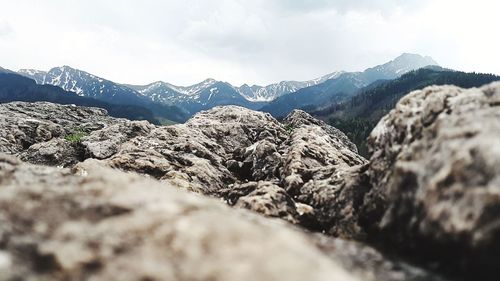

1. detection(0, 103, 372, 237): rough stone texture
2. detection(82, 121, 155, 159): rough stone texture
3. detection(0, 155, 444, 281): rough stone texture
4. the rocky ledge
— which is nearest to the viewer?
detection(0, 155, 444, 281): rough stone texture

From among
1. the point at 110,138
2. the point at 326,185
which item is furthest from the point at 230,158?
the point at 326,185

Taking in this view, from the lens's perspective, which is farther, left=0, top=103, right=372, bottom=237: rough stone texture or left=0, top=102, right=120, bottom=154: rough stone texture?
left=0, top=102, right=120, bottom=154: rough stone texture

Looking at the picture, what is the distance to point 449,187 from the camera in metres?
9.20

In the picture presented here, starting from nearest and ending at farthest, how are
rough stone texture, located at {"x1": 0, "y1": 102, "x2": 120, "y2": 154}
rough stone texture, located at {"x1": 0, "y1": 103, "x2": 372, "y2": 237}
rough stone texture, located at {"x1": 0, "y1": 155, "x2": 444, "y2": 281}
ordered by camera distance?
rough stone texture, located at {"x1": 0, "y1": 155, "x2": 444, "y2": 281} → rough stone texture, located at {"x1": 0, "y1": 103, "x2": 372, "y2": 237} → rough stone texture, located at {"x1": 0, "y1": 102, "x2": 120, "y2": 154}

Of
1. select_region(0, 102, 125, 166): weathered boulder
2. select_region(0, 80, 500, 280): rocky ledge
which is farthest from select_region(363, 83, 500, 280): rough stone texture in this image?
select_region(0, 102, 125, 166): weathered boulder

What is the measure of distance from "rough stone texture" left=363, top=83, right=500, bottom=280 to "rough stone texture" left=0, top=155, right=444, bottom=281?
111 centimetres

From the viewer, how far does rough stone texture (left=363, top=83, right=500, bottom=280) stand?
8.20 m

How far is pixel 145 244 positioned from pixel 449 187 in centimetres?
710

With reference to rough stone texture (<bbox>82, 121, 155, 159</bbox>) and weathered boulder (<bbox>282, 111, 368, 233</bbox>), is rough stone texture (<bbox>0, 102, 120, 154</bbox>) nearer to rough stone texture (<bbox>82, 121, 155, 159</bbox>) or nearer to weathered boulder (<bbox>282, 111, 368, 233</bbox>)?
rough stone texture (<bbox>82, 121, 155, 159</bbox>)

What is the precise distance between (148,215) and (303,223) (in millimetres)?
10913

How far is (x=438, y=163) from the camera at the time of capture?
10.1 m

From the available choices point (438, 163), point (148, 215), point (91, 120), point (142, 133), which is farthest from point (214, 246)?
point (91, 120)

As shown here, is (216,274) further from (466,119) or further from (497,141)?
(466,119)

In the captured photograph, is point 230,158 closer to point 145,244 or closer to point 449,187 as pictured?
point 449,187
